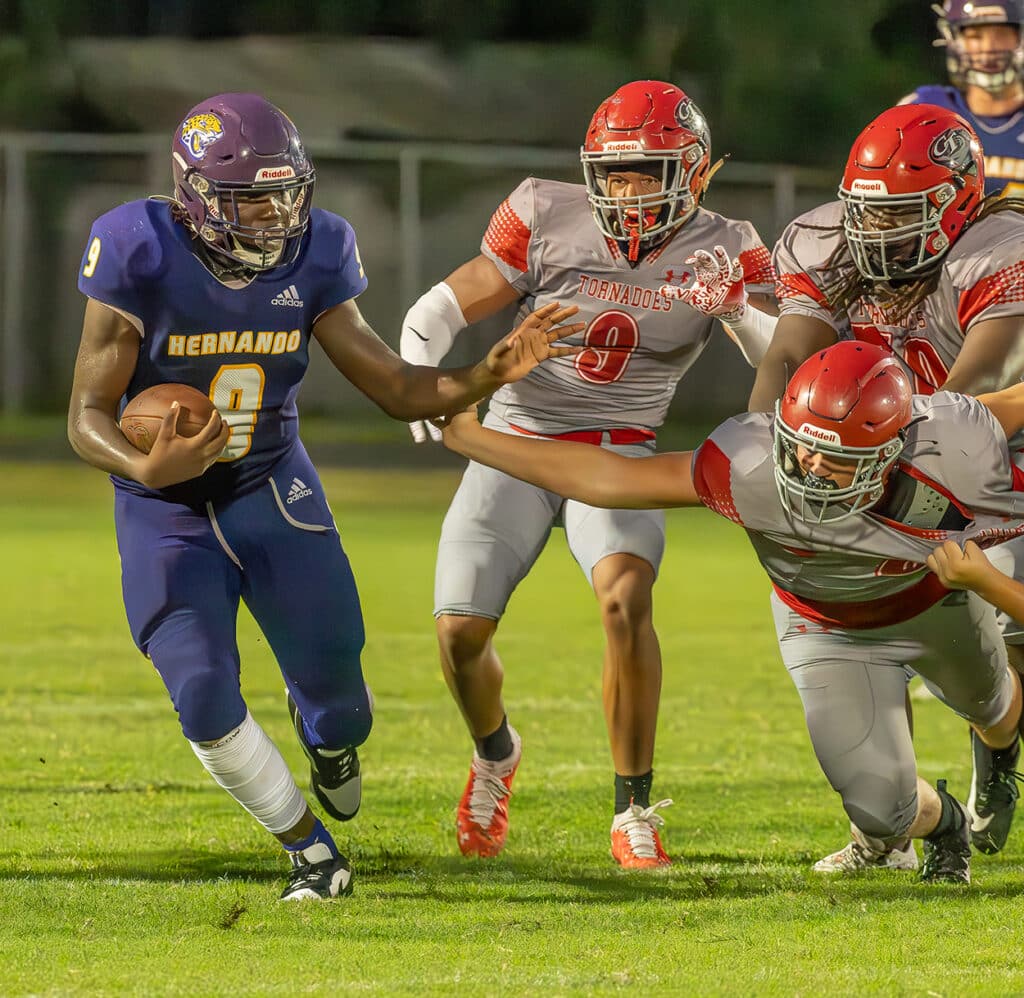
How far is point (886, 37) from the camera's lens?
21328 millimetres

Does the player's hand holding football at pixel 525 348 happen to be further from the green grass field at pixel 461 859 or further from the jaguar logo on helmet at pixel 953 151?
the green grass field at pixel 461 859

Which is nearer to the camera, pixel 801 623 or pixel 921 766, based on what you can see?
pixel 801 623

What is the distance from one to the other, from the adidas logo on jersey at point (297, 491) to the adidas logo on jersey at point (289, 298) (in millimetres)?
450

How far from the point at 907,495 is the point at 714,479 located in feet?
1.42

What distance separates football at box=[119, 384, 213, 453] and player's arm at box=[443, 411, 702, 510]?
64 centimetres

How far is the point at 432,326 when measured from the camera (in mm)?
5270

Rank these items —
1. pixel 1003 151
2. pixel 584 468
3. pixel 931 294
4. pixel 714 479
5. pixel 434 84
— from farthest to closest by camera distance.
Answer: pixel 434 84
pixel 1003 151
pixel 931 294
pixel 584 468
pixel 714 479

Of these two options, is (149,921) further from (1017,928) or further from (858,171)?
(858,171)

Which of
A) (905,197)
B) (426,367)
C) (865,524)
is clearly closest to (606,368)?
(426,367)

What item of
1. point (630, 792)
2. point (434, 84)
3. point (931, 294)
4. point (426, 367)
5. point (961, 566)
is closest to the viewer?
point (961, 566)

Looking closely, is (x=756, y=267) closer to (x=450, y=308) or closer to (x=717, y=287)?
(x=717, y=287)

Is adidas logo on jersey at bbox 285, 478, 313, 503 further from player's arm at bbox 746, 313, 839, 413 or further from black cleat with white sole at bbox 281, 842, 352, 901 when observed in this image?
player's arm at bbox 746, 313, 839, 413

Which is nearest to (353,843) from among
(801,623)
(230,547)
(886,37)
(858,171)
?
(230,547)

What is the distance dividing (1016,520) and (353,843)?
1966 millimetres
